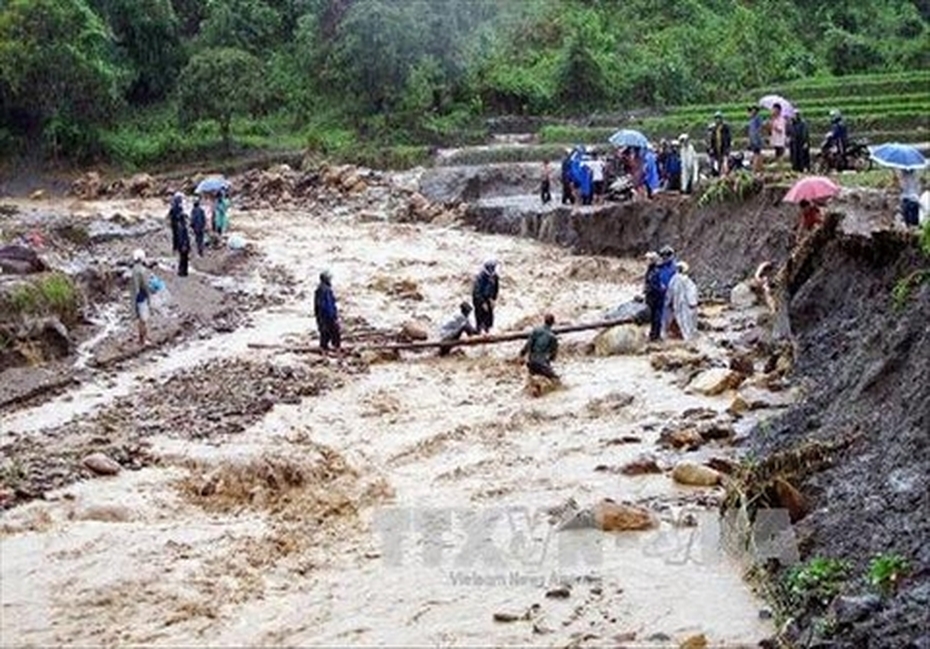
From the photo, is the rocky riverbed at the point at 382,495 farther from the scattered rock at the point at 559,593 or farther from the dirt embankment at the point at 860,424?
the dirt embankment at the point at 860,424

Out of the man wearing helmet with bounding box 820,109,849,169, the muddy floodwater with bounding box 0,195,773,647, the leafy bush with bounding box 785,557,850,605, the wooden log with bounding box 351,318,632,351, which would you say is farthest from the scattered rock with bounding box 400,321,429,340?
the leafy bush with bounding box 785,557,850,605

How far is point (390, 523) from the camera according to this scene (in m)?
11.9

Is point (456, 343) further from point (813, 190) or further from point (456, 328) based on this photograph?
point (813, 190)

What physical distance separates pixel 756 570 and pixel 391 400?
7169mm

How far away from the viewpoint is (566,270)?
25.5m

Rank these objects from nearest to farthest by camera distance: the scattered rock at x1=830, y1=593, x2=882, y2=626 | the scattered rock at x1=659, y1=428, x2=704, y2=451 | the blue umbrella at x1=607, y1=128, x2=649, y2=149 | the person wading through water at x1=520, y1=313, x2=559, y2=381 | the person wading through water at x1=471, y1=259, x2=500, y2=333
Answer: the scattered rock at x1=830, y1=593, x2=882, y2=626 < the scattered rock at x1=659, y1=428, x2=704, y2=451 < the person wading through water at x1=520, y1=313, x2=559, y2=381 < the person wading through water at x1=471, y1=259, x2=500, y2=333 < the blue umbrella at x1=607, y1=128, x2=649, y2=149

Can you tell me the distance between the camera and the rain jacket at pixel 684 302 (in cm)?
1789

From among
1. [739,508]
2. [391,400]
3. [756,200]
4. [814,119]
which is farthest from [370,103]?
[739,508]

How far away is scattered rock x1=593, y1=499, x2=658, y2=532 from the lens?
36.7 ft

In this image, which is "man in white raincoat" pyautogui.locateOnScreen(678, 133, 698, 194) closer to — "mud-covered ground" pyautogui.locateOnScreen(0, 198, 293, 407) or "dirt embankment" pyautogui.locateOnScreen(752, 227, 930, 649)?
"mud-covered ground" pyautogui.locateOnScreen(0, 198, 293, 407)

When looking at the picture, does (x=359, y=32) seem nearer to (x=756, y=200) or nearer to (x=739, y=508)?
(x=756, y=200)

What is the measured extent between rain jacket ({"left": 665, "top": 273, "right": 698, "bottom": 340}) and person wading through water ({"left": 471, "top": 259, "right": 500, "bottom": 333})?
2.71m

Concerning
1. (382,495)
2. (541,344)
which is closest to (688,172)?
(541,344)

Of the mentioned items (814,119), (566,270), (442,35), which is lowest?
(566,270)
